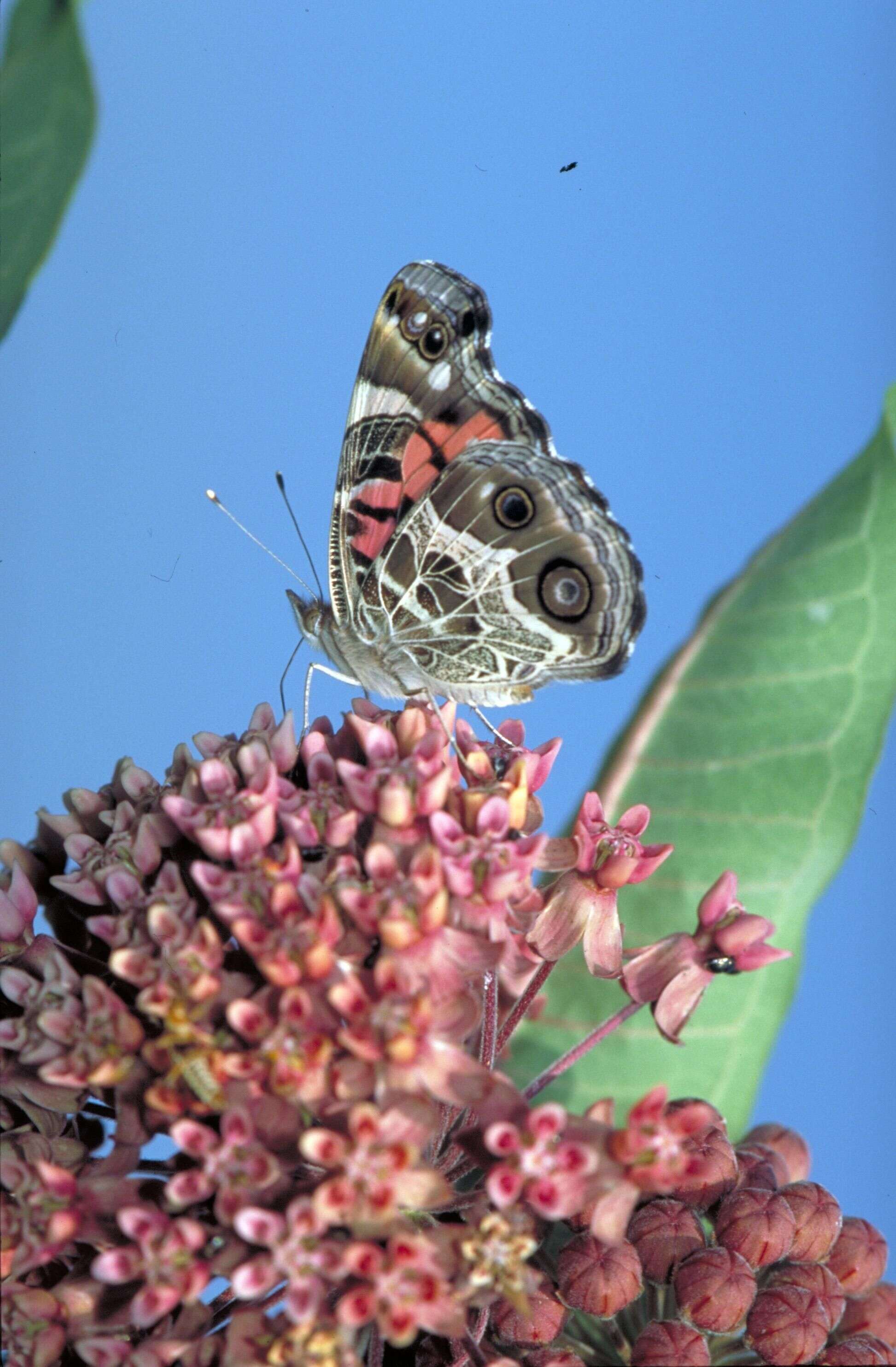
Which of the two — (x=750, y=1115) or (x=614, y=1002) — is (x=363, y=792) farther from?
(x=750, y=1115)

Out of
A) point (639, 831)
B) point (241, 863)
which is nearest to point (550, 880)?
point (639, 831)

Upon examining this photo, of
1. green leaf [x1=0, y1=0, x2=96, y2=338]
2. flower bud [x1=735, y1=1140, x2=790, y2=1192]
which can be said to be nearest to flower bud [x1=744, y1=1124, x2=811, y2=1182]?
flower bud [x1=735, y1=1140, x2=790, y2=1192]

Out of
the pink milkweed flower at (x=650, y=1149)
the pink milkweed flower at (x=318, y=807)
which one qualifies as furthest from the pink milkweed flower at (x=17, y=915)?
the pink milkweed flower at (x=650, y=1149)

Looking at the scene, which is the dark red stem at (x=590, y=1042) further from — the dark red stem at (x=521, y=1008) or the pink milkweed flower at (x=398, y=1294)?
the pink milkweed flower at (x=398, y=1294)

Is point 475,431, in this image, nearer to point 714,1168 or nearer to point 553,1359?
point 714,1168

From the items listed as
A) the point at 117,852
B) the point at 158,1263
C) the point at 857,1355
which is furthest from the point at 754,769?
the point at 158,1263

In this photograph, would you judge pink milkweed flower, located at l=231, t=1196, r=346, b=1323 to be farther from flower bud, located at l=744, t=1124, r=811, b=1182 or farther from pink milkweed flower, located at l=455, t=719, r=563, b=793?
flower bud, located at l=744, t=1124, r=811, b=1182
